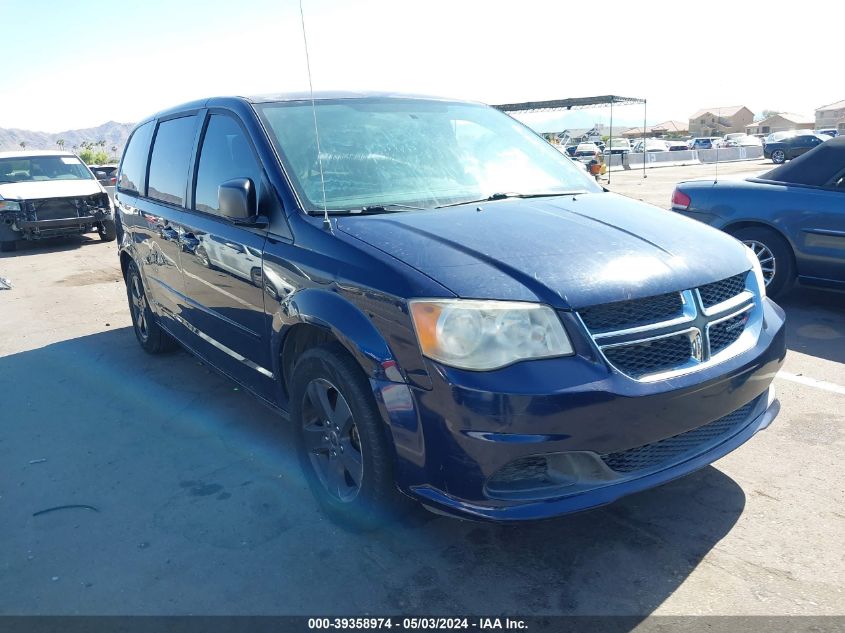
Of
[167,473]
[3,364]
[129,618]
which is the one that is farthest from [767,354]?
[3,364]

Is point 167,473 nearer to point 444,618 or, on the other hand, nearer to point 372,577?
point 372,577

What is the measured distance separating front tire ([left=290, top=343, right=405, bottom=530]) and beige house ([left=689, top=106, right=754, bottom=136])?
129 meters

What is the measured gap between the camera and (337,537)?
9.95 feet

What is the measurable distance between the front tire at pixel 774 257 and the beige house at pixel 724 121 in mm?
124545

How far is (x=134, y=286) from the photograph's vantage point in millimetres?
5879

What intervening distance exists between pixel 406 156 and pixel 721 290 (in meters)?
1.67

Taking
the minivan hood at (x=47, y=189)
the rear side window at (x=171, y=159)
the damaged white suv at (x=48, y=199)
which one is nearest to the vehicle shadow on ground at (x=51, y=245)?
the damaged white suv at (x=48, y=199)

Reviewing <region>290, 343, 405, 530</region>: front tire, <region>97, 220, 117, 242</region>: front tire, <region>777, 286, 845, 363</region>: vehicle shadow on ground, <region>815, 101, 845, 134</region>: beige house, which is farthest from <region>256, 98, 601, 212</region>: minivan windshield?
<region>815, 101, 845, 134</region>: beige house

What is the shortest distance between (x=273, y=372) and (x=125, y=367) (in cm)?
267

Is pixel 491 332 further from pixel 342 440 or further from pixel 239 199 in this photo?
pixel 239 199

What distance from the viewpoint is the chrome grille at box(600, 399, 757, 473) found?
2541 millimetres

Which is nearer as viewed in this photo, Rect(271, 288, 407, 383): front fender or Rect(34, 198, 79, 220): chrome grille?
Rect(271, 288, 407, 383): front fender

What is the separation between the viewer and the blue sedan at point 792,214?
580 cm

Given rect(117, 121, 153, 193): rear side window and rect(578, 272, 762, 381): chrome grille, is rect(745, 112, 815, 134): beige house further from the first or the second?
rect(578, 272, 762, 381): chrome grille
